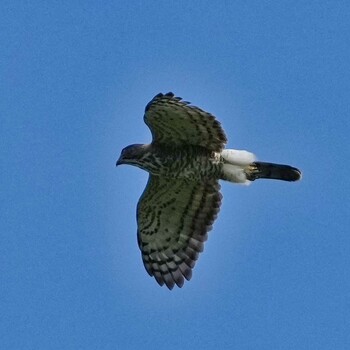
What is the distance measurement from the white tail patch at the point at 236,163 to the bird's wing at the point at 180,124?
200mm

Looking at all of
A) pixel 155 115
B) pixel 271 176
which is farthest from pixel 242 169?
pixel 155 115

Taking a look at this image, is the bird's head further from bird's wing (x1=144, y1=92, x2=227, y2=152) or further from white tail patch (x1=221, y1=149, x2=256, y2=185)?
white tail patch (x1=221, y1=149, x2=256, y2=185)

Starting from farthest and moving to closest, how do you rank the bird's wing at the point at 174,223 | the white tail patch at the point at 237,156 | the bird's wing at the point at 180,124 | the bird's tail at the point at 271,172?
the bird's wing at the point at 174,223 < the bird's tail at the point at 271,172 < the white tail patch at the point at 237,156 < the bird's wing at the point at 180,124

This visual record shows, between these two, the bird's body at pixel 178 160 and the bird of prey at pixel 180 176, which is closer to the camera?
the bird of prey at pixel 180 176

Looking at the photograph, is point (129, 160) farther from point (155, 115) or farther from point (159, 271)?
point (159, 271)

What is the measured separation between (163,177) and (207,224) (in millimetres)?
1026

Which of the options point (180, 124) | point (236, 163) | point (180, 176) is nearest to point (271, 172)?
point (236, 163)

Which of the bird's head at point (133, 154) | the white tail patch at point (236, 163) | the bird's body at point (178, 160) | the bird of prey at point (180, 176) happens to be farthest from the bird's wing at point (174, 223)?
the bird's head at point (133, 154)

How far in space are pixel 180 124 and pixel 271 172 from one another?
65.6 inches

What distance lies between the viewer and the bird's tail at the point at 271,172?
57.7 ft

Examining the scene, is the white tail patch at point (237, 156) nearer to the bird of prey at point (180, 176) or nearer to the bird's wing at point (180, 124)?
the bird of prey at point (180, 176)

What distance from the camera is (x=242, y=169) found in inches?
689

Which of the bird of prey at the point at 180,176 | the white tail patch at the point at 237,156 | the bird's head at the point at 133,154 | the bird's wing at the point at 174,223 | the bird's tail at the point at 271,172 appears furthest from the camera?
the bird's wing at the point at 174,223

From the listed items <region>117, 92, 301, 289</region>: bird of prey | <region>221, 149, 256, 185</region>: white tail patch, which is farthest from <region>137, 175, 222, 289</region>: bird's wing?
<region>221, 149, 256, 185</region>: white tail patch
